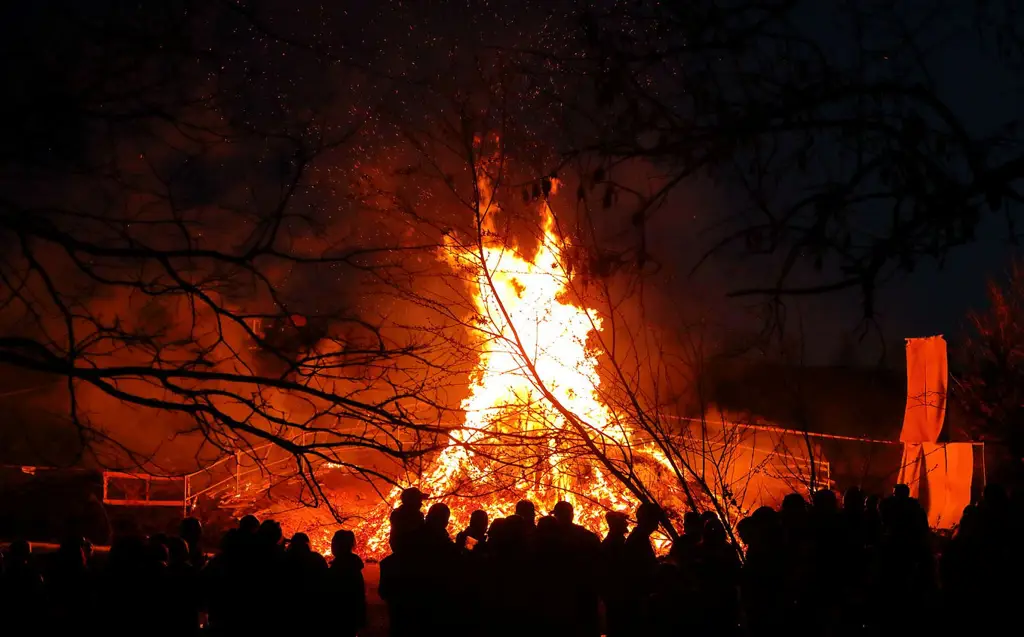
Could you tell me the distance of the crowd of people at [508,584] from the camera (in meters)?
5.06

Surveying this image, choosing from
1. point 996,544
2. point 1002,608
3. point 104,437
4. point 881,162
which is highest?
point 881,162

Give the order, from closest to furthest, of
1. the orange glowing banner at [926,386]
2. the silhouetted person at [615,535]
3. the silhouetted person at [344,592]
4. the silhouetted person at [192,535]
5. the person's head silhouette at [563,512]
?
the silhouetted person at [344,592] < the silhouetted person at [615,535] < the person's head silhouette at [563,512] < the silhouetted person at [192,535] < the orange glowing banner at [926,386]

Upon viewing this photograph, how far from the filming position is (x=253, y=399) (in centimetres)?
470

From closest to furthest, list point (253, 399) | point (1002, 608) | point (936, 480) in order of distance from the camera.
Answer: point (253, 399), point (1002, 608), point (936, 480)

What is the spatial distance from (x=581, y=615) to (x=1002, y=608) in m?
2.93

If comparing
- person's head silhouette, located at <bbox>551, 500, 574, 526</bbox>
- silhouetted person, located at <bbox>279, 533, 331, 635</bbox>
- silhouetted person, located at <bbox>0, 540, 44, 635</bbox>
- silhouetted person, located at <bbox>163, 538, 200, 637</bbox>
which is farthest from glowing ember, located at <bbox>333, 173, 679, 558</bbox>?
silhouetted person, located at <bbox>0, 540, 44, 635</bbox>

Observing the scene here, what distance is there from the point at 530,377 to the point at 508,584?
1772mm

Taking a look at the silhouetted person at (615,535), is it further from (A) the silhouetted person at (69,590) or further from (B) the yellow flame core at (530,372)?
(A) the silhouetted person at (69,590)

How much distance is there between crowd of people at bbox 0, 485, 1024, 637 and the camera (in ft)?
16.6

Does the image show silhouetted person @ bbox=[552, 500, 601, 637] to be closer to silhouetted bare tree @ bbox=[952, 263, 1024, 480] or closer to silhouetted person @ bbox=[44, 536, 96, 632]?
silhouetted person @ bbox=[44, 536, 96, 632]

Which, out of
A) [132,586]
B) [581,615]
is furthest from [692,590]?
[132,586]

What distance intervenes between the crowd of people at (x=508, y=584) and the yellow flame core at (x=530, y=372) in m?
0.62

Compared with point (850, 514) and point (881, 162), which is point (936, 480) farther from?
point (881, 162)

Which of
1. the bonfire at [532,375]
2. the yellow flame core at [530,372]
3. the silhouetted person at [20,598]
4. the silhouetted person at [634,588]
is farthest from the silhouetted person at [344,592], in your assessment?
the silhouetted person at [20,598]
